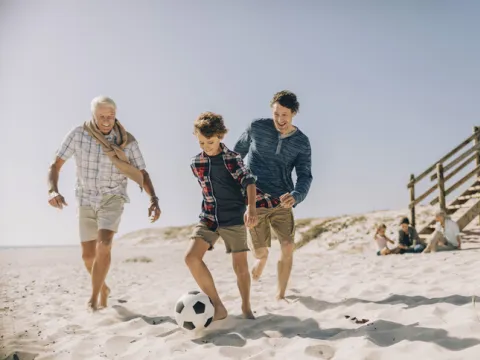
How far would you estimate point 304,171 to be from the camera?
15.8 ft

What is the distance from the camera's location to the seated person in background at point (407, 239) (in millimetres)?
10914

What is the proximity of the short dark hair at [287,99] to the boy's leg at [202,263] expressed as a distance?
157cm

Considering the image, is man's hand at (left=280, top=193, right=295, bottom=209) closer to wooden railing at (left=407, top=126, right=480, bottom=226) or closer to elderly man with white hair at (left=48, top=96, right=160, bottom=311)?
elderly man with white hair at (left=48, top=96, right=160, bottom=311)

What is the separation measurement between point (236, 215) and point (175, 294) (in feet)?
8.15

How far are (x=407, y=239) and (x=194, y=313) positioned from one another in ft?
28.7

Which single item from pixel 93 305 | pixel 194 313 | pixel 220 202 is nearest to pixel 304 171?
pixel 220 202

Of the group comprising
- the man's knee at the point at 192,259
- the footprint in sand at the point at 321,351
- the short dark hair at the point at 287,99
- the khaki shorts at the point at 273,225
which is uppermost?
the short dark hair at the point at 287,99

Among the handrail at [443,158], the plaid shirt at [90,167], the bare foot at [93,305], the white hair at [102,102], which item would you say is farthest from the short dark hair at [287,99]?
the handrail at [443,158]

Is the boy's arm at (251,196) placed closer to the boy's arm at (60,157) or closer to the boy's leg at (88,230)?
the boy's leg at (88,230)

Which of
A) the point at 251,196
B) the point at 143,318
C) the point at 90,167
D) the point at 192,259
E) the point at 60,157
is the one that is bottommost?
the point at 143,318

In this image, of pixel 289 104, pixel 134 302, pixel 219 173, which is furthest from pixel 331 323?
pixel 134 302

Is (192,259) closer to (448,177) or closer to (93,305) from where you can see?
(93,305)

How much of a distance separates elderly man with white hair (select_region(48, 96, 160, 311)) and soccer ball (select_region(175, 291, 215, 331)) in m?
1.41

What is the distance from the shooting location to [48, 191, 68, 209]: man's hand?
15.0ft
